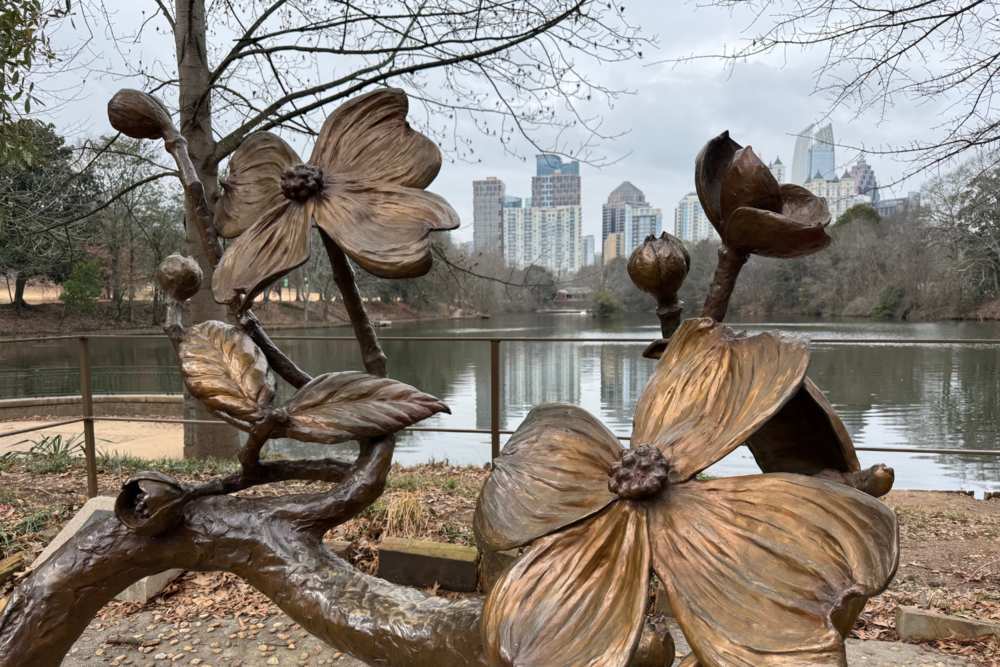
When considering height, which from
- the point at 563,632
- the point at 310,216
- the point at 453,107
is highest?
the point at 453,107


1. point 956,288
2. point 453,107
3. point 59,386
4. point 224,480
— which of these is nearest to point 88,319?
point 59,386

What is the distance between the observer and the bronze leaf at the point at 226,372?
66 centimetres

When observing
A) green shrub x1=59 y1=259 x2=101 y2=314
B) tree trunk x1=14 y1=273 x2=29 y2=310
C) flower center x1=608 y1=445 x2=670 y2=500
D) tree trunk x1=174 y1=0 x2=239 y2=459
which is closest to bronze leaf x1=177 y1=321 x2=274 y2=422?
flower center x1=608 y1=445 x2=670 y2=500

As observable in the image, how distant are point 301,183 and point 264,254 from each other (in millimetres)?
103

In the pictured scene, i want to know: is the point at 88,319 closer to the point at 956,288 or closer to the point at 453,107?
the point at 453,107

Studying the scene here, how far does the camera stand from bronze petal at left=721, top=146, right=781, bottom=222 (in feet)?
1.71

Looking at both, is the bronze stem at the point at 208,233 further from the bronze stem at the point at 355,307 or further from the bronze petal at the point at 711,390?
the bronze petal at the point at 711,390

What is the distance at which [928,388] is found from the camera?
10578 mm

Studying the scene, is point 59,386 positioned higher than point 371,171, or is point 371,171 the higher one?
point 371,171

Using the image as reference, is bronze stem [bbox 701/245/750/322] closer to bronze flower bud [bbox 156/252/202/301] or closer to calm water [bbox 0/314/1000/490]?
bronze flower bud [bbox 156/252/202/301]

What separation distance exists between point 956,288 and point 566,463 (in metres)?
22.9

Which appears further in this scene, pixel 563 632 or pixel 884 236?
pixel 884 236

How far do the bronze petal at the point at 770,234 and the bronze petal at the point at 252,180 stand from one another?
22.5 inches

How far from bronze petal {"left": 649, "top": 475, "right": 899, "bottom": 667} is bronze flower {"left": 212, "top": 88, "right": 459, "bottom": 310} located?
1.16ft
